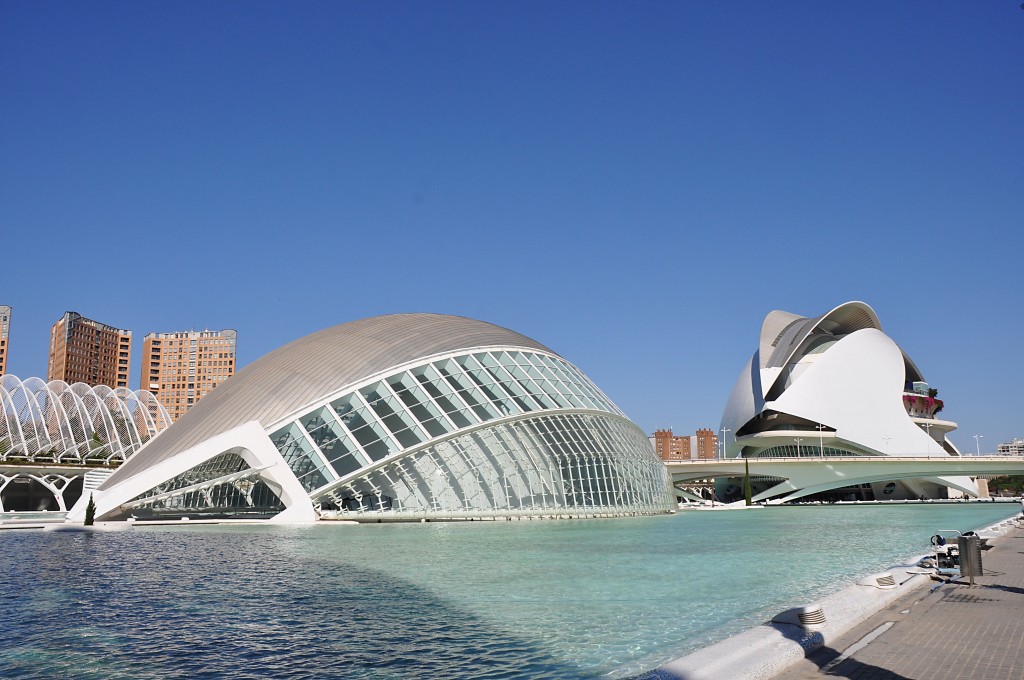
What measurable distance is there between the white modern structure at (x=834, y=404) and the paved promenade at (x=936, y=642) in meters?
75.9

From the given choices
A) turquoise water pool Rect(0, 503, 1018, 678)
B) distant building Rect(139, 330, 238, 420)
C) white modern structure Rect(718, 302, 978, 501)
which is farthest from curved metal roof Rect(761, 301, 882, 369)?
distant building Rect(139, 330, 238, 420)

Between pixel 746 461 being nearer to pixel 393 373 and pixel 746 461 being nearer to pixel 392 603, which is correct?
pixel 393 373

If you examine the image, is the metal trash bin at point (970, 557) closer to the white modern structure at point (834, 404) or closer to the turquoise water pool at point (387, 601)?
the turquoise water pool at point (387, 601)

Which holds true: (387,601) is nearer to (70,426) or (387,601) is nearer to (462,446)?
(462,446)

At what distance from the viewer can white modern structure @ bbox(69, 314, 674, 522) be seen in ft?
99.3

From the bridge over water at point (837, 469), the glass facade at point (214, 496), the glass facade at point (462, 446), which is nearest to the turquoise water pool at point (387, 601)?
the glass facade at point (462, 446)

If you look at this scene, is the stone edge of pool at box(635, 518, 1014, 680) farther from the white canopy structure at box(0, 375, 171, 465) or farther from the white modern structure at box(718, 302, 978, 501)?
the white modern structure at box(718, 302, 978, 501)

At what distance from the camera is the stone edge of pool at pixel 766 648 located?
6590 mm

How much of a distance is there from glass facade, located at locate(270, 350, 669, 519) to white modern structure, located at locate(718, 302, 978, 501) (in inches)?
2093

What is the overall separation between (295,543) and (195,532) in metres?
6.20

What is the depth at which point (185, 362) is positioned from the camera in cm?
16425

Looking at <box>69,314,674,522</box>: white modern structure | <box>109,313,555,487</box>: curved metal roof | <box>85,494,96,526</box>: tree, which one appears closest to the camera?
<box>85,494,96,526</box>: tree

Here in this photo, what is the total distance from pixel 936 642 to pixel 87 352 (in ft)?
552

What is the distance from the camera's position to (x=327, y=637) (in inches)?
381
